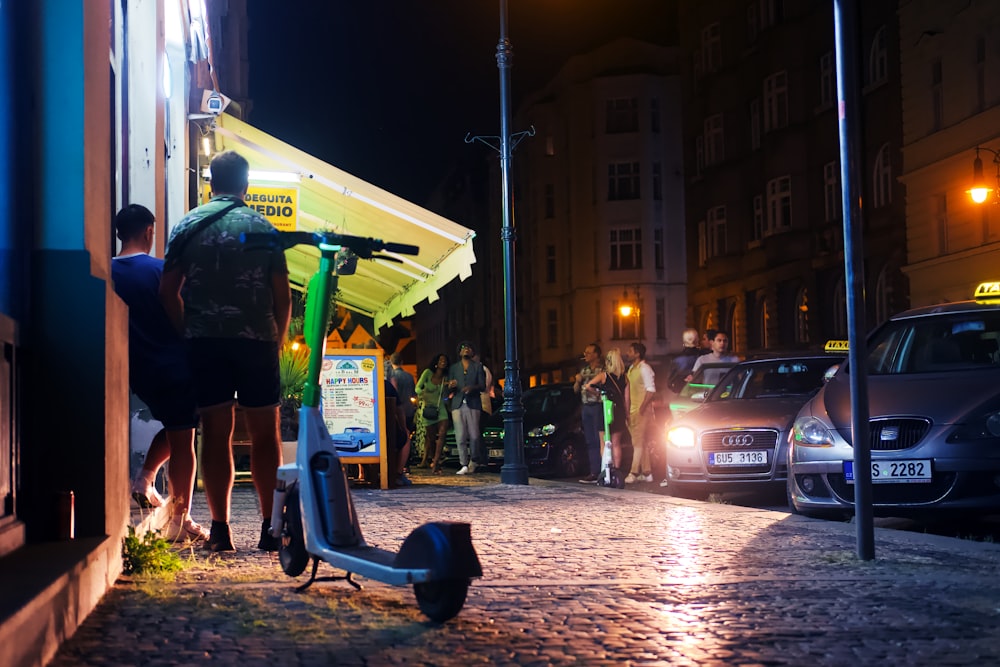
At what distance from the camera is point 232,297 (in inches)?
265

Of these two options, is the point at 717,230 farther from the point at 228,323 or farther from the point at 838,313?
the point at 228,323

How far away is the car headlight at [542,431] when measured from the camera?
73.4 ft

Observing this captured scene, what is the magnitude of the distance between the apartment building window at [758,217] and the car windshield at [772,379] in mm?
30003

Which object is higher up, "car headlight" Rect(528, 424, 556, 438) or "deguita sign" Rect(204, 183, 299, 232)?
"deguita sign" Rect(204, 183, 299, 232)

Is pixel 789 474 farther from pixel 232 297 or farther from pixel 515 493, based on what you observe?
pixel 232 297

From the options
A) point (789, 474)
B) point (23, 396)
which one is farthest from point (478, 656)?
point (789, 474)

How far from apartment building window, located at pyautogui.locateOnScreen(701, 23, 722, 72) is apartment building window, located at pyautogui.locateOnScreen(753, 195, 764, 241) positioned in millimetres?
5541

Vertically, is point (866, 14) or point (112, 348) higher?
point (866, 14)

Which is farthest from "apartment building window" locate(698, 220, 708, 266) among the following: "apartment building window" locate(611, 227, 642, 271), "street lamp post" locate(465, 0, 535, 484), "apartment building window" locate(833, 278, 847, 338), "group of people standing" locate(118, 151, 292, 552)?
"group of people standing" locate(118, 151, 292, 552)

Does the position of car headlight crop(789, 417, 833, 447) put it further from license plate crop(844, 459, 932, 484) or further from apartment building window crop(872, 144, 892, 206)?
apartment building window crop(872, 144, 892, 206)

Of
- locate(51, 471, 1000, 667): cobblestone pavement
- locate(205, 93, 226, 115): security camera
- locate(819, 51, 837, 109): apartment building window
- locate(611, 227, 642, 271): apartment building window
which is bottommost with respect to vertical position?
locate(51, 471, 1000, 667): cobblestone pavement

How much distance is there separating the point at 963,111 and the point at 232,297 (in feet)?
99.6

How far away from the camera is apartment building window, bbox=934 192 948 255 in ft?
114

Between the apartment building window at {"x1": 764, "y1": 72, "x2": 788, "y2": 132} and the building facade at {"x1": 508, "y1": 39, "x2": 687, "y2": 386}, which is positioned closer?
the apartment building window at {"x1": 764, "y1": 72, "x2": 788, "y2": 132}
